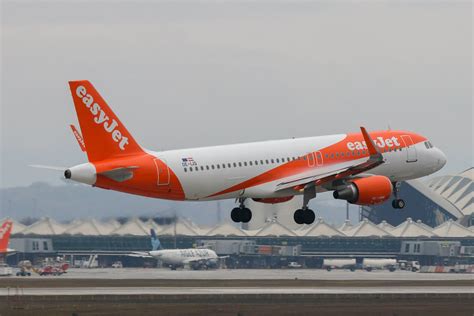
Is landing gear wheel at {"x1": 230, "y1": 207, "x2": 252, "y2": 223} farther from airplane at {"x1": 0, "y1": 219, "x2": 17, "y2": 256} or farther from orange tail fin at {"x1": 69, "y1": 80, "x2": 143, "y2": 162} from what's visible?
airplane at {"x1": 0, "y1": 219, "x2": 17, "y2": 256}

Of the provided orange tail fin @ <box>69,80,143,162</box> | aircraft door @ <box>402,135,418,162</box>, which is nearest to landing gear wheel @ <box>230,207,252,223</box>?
orange tail fin @ <box>69,80,143,162</box>

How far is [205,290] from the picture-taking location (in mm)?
115438

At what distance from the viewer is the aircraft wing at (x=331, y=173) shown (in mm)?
90000

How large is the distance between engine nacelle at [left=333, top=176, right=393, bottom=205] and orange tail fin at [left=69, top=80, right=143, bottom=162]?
16990 millimetres

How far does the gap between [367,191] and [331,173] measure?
3131 millimetres

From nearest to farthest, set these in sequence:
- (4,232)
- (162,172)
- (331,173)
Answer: (162,172) → (331,173) → (4,232)

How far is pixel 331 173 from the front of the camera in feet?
301

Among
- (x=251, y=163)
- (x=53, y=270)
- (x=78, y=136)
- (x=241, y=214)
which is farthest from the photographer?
(x=53, y=270)

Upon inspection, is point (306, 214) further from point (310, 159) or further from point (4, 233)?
point (4, 233)
